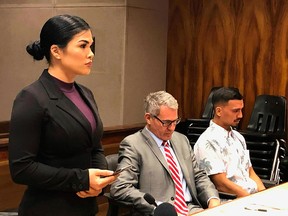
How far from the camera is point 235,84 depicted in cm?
583

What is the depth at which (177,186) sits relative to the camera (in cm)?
300

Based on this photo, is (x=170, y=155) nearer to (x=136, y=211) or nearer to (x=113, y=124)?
(x=136, y=211)

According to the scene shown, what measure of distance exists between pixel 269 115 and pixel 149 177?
8.67 ft

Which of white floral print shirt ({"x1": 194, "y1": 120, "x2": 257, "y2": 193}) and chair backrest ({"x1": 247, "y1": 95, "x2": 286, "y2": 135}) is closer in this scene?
white floral print shirt ({"x1": 194, "y1": 120, "x2": 257, "y2": 193})

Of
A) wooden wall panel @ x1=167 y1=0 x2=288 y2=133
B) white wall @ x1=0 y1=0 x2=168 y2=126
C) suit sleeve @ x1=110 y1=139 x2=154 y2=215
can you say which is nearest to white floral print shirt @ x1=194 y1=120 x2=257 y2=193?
suit sleeve @ x1=110 y1=139 x2=154 y2=215

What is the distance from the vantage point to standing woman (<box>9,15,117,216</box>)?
1.78 meters

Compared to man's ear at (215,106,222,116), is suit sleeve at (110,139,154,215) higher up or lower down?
lower down

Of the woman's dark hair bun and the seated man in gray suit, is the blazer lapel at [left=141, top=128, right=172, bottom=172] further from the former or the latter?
the woman's dark hair bun

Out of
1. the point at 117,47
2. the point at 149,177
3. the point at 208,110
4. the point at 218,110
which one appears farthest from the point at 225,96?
the point at 117,47

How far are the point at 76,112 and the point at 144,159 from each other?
1.14 meters

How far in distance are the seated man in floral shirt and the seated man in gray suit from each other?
0.16m

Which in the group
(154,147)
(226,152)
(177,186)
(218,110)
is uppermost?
(218,110)

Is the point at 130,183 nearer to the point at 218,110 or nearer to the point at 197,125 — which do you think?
the point at 218,110

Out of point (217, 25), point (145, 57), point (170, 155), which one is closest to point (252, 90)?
point (217, 25)
